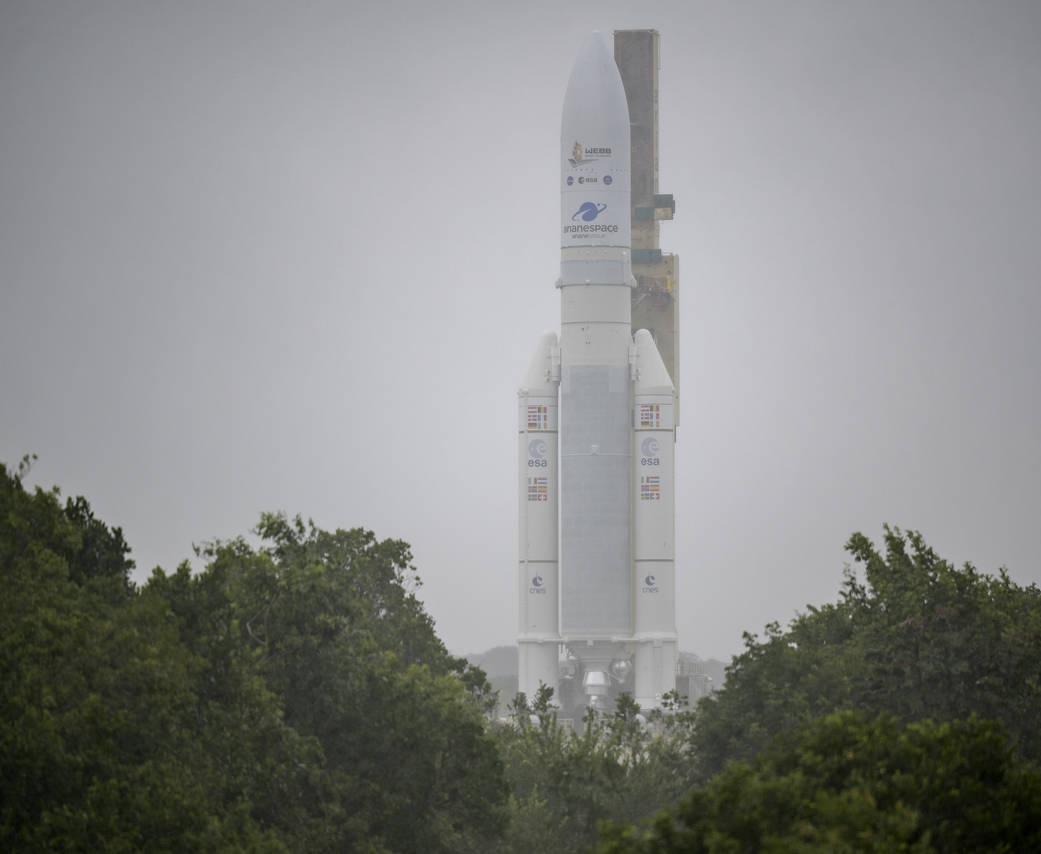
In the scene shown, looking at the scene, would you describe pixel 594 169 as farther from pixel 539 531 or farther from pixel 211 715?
pixel 211 715

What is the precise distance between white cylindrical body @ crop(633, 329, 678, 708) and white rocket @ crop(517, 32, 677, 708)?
0.04 meters

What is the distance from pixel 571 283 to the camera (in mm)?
73500

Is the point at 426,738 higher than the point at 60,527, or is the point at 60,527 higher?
the point at 60,527

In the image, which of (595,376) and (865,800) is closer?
(865,800)

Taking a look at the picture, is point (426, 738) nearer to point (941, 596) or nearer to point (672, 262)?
point (941, 596)

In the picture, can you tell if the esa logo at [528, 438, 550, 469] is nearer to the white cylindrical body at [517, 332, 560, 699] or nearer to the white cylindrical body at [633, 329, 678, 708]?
the white cylindrical body at [517, 332, 560, 699]

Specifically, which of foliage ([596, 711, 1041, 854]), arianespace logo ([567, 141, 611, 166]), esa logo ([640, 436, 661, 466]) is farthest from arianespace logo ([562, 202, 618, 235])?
foliage ([596, 711, 1041, 854])

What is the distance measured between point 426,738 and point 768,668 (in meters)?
11.9

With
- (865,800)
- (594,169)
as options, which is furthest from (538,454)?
(865,800)

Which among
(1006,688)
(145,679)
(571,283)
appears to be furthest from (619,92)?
(145,679)

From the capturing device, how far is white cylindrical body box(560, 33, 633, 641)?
7269 cm

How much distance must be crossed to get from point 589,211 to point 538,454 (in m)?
9.12

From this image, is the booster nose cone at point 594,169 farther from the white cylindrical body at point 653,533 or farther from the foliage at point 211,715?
the foliage at point 211,715

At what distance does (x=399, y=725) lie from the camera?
1580 inches
